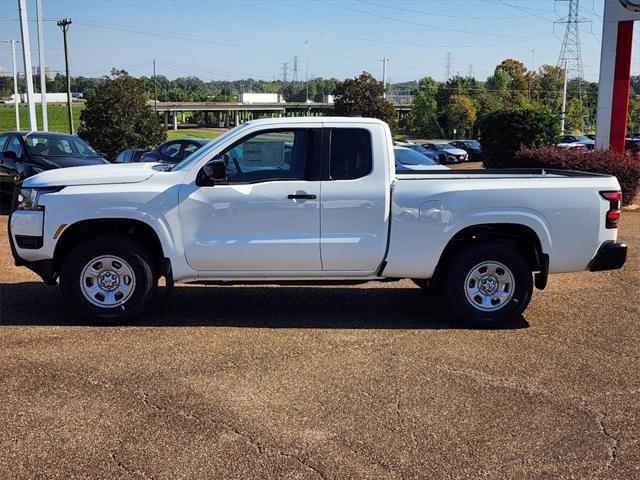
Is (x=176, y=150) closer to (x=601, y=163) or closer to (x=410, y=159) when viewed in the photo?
(x=410, y=159)

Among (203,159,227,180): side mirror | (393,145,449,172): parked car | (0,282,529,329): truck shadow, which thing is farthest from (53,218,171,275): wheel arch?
(393,145,449,172): parked car

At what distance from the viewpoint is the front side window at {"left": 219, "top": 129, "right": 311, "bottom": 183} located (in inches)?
259

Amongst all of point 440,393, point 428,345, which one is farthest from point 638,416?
point 428,345

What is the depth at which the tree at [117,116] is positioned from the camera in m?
39.0

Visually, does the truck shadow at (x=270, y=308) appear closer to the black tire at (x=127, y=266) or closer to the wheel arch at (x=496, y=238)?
the black tire at (x=127, y=266)

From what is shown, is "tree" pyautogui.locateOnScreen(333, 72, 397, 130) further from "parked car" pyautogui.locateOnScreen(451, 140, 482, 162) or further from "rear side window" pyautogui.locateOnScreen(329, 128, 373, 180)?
"rear side window" pyautogui.locateOnScreen(329, 128, 373, 180)

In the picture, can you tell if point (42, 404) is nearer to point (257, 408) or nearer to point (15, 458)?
point (15, 458)

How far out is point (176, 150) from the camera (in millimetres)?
17766

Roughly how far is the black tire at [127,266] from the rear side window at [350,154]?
193 centimetres

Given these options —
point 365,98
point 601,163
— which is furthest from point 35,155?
point 365,98

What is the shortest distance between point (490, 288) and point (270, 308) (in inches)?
86.7

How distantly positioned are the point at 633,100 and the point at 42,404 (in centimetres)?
10087

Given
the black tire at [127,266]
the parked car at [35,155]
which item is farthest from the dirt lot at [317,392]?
the parked car at [35,155]

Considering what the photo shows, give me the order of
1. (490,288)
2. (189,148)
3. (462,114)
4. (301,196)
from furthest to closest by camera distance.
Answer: (462,114)
(189,148)
(490,288)
(301,196)
